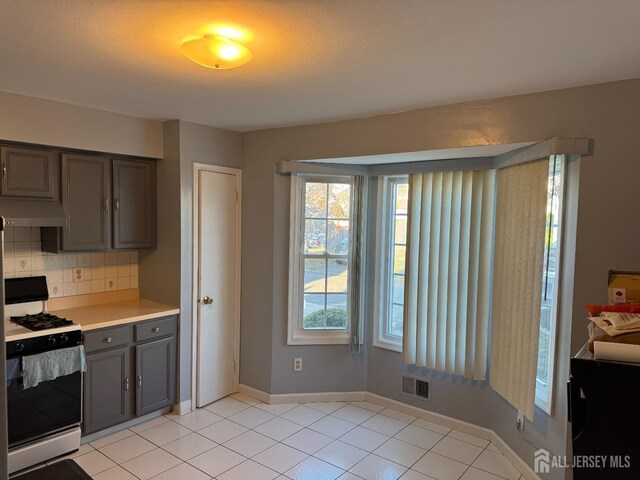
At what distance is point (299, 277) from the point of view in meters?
3.84

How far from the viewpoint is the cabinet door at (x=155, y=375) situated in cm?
337

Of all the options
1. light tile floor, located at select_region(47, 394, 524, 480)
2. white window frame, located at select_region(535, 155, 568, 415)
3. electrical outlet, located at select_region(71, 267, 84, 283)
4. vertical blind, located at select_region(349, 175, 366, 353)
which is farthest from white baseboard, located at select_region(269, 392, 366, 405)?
electrical outlet, located at select_region(71, 267, 84, 283)

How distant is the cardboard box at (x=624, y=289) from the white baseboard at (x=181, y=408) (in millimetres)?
3240

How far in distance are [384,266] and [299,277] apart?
0.77m

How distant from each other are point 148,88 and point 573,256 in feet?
8.90

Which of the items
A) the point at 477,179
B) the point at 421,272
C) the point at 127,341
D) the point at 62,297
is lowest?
the point at 127,341

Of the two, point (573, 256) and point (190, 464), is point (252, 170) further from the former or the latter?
point (573, 256)

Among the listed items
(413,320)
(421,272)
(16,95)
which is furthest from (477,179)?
(16,95)

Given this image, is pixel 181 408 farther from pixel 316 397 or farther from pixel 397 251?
pixel 397 251

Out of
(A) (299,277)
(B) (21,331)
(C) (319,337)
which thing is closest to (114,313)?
(B) (21,331)

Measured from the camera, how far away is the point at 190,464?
287 cm

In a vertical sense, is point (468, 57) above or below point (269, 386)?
above

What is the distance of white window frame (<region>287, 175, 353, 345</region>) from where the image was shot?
378 centimetres

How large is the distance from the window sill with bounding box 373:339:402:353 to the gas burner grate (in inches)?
96.1
